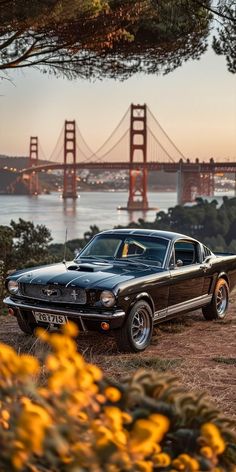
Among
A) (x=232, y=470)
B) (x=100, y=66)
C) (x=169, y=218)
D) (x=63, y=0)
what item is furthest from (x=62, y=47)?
(x=169, y=218)

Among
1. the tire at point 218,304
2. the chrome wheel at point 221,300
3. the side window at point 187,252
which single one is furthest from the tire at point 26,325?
the chrome wheel at point 221,300

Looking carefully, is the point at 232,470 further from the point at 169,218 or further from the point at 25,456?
the point at 169,218

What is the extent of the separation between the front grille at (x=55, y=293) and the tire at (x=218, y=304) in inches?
113

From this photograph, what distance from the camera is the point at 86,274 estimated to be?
21.7 feet

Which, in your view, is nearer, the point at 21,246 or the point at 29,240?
the point at 21,246

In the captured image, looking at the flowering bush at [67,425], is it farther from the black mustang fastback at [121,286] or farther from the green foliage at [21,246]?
the green foliage at [21,246]

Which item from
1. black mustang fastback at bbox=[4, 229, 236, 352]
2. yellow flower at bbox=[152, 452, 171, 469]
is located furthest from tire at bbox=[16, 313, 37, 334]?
yellow flower at bbox=[152, 452, 171, 469]

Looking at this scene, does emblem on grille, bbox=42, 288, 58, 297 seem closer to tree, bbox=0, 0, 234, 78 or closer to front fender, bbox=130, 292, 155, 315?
front fender, bbox=130, 292, 155, 315

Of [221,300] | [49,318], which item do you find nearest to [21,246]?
[221,300]

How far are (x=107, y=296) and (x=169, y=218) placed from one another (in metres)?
60.2

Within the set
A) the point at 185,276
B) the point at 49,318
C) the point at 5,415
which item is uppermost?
the point at 5,415

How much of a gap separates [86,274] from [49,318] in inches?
25.2

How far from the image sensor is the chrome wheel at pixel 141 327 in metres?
6.74

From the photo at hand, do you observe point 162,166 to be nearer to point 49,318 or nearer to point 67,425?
point 49,318
